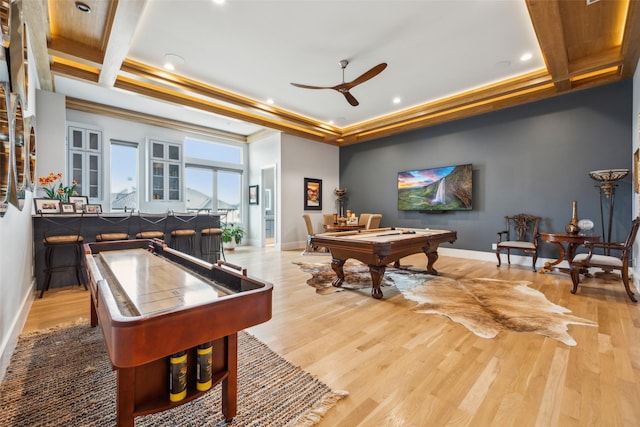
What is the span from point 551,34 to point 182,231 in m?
5.96

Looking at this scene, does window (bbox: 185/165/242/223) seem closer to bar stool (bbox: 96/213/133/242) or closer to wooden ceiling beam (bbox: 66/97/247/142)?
wooden ceiling beam (bbox: 66/97/247/142)

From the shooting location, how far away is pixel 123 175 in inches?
260

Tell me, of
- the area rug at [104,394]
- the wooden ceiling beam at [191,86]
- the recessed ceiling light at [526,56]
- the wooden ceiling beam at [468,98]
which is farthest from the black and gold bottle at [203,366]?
the wooden ceiling beam at [468,98]

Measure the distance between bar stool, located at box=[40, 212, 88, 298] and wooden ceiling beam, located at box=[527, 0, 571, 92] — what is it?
612cm

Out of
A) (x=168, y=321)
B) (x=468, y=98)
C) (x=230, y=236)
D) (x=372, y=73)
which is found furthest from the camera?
(x=230, y=236)

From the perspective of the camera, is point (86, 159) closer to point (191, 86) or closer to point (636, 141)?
point (191, 86)

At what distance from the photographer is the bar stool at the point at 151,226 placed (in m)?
4.45

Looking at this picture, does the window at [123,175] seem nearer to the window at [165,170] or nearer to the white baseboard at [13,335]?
the window at [165,170]

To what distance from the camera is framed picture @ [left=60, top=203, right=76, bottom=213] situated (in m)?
4.06

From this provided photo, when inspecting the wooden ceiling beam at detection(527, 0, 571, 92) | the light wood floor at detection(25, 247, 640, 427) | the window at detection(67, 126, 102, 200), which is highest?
the wooden ceiling beam at detection(527, 0, 571, 92)

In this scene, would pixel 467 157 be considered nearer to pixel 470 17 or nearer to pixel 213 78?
pixel 470 17

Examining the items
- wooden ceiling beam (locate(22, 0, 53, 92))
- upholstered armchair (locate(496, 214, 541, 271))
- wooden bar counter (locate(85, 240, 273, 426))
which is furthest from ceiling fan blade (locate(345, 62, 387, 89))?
upholstered armchair (locate(496, 214, 541, 271))

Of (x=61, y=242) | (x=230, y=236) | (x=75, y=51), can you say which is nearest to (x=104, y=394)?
(x=61, y=242)

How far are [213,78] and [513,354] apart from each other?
5662mm
